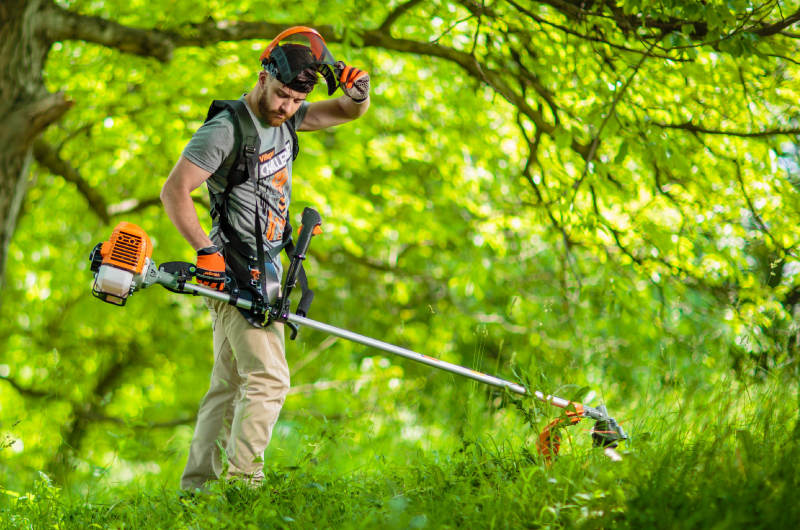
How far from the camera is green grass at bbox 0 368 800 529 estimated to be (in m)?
1.69

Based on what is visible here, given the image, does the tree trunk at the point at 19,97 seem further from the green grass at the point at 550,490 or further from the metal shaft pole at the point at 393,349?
the metal shaft pole at the point at 393,349

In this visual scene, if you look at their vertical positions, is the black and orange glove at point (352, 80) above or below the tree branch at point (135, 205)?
above

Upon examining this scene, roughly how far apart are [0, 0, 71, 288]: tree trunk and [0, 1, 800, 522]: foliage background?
1.75 feet

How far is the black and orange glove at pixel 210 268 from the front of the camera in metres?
2.55

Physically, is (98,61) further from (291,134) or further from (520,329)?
(520,329)

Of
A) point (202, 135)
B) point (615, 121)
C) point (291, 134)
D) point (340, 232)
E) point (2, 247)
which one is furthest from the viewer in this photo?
point (340, 232)

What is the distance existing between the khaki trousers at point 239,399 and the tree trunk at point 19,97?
322cm

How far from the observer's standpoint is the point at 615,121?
11.0 feet

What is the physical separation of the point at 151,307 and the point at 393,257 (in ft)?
13.0

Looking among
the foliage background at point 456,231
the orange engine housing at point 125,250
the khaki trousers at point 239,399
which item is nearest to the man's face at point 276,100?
the orange engine housing at point 125,250

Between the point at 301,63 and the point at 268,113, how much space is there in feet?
0.96

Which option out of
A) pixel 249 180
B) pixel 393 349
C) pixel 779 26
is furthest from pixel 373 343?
pixel 779 26

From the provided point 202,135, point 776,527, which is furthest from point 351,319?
point 776,527

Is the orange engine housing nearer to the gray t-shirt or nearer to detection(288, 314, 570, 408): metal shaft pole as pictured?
the gray t-shirt
